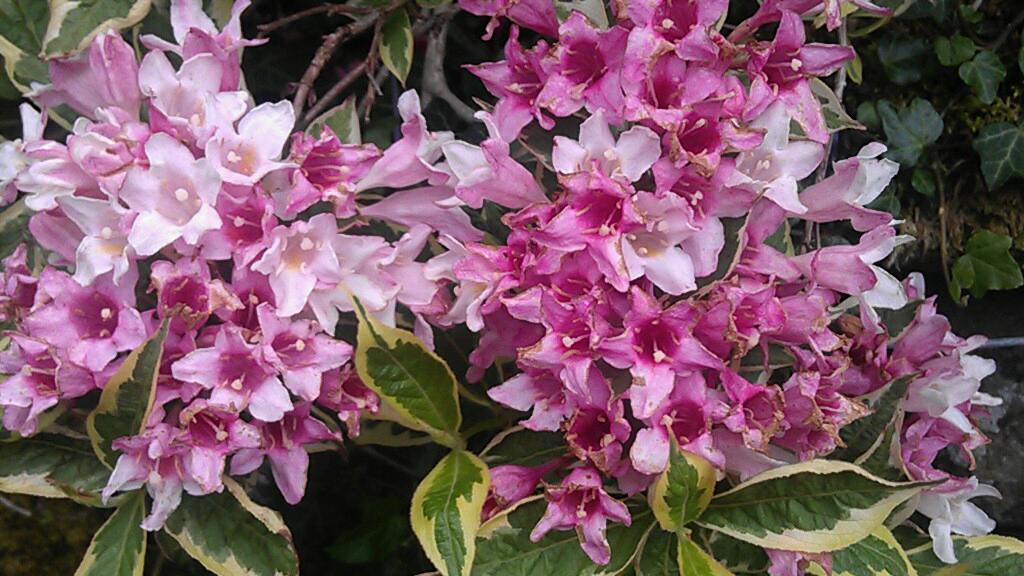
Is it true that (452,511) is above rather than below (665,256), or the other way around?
below

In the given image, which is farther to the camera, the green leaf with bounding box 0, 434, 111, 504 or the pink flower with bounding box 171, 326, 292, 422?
the green leaf with bounding box 0, 434, 111, 504

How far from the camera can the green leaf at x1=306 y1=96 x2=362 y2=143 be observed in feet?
3.33

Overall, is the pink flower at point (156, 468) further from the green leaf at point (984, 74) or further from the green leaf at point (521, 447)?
the green leaf at point (984, 74)

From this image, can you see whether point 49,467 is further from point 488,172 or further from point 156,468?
point 488,172

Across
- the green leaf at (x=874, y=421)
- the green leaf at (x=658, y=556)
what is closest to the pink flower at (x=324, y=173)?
the green leaf at (x=658, y=556)

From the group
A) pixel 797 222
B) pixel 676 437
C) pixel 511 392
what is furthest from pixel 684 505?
pixel 797 222

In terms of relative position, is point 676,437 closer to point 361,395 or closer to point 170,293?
point 361,395

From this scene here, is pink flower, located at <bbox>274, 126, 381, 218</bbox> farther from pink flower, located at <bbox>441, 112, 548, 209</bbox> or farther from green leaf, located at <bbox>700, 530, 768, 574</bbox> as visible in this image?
green leaf, located at <bbox>700, 530, 768, 574</bbox>

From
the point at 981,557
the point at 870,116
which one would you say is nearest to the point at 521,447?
the point at 981,557

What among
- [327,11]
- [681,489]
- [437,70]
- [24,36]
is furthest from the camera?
[437,70]

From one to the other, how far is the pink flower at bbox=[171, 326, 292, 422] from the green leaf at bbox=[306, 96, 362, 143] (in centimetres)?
31

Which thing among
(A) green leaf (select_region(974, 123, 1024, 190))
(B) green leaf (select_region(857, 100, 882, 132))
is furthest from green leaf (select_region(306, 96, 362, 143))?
(A) green leaf (select_region(974, 123, 1024, 190))

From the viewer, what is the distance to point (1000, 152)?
4.22 ft

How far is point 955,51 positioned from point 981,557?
2.20ft
